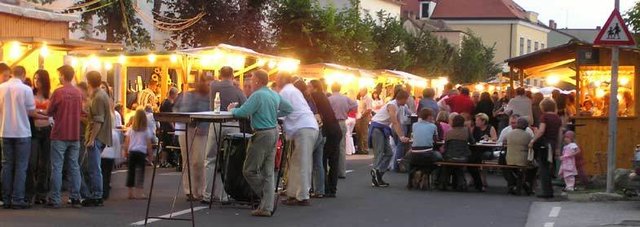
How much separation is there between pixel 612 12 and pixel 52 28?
12004 millimetres

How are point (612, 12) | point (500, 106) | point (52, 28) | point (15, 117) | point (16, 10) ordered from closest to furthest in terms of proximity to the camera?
point (15, 117)
point (612, 12)
point (16, 10)
point (52, 28)
point (500, 106)

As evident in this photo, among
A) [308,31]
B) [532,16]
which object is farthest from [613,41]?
[532,16]

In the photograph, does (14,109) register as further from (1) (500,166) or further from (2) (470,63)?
(2) (470,63)

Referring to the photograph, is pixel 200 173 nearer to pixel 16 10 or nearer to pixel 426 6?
pixel 16 10

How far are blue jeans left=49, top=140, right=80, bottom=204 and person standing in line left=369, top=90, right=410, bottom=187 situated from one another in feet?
19.3

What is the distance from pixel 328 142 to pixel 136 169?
2715mm

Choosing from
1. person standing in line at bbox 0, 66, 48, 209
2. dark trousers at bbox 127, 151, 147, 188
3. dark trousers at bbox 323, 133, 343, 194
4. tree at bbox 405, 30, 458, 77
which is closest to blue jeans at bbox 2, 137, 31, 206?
person standing in line at bbox 0, 66, 48, 209

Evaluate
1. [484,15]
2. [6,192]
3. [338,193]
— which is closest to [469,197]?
[338,193]

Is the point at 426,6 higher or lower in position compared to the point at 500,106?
higher

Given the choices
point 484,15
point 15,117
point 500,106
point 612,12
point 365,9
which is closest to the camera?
point 15,117

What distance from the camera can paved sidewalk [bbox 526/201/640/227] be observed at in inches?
538

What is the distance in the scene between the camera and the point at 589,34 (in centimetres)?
12394

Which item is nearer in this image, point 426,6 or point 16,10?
point 16,10

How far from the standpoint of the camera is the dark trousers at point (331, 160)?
16.2 metres
